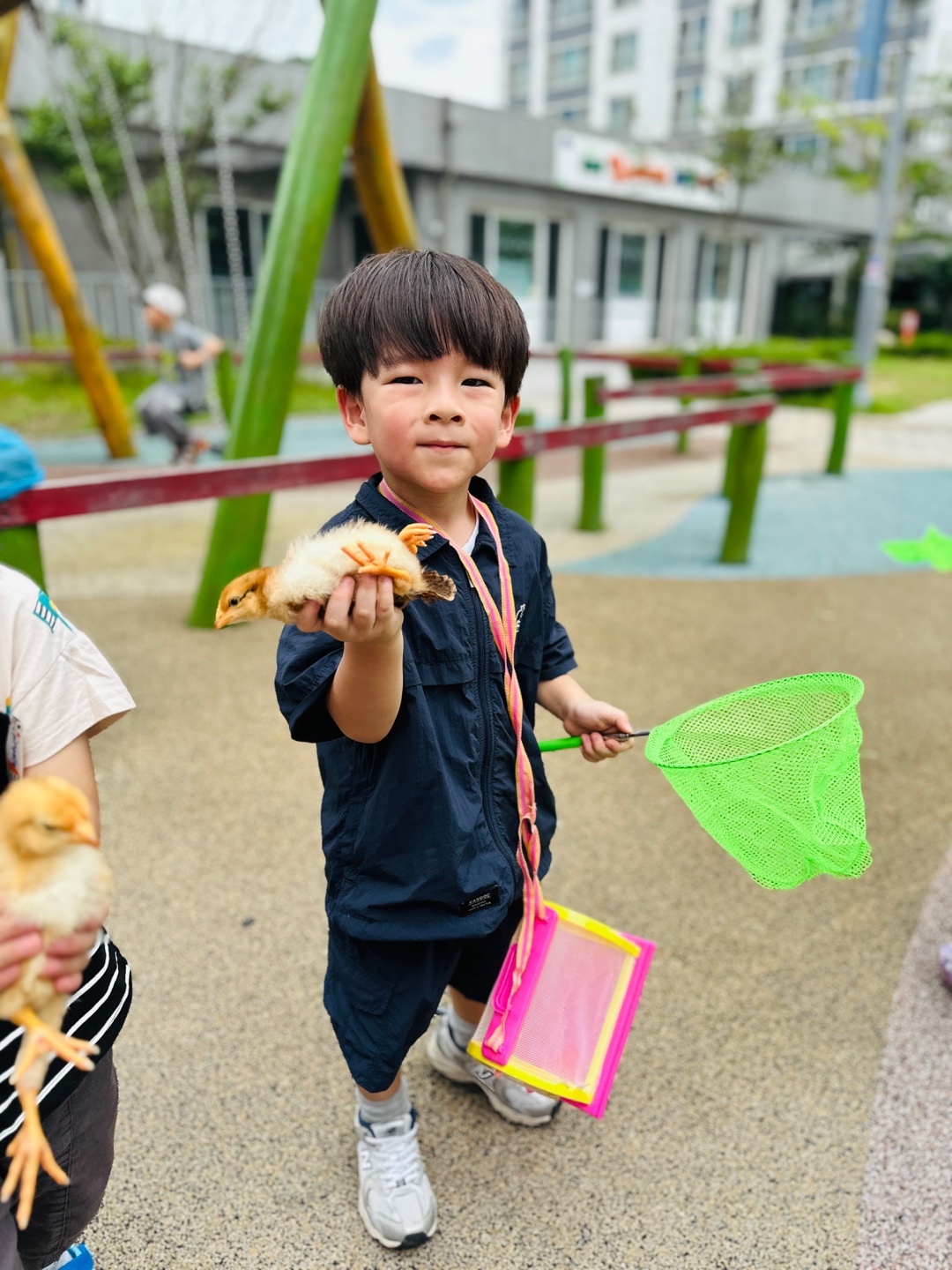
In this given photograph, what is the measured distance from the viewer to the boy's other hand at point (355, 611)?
3.08ft

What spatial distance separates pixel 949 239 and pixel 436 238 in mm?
18725

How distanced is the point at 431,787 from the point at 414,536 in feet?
1.42

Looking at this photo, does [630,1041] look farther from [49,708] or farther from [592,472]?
[592,472]

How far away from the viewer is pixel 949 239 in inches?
1129

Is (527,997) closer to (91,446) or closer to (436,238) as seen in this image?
(91,446)

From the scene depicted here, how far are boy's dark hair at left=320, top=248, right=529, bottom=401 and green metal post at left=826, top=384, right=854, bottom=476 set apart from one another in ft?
25.9

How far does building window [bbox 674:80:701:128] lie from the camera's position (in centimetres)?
3287

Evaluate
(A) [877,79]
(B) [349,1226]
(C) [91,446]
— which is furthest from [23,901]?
(A) [877,79]

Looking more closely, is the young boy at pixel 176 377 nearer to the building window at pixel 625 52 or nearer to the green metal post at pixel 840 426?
the green metal post at pixel 840 426

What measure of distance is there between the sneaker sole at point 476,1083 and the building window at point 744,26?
38393mm

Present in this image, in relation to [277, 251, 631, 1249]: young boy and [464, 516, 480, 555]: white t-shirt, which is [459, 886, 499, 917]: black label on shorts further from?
[464, 516, 480, 555]: white t-shirt

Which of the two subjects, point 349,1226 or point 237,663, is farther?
point 237,663

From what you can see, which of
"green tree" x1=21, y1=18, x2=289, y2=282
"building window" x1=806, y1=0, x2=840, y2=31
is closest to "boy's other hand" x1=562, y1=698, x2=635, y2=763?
"green tree" x1=21, y1=18, x2=289, y2=282

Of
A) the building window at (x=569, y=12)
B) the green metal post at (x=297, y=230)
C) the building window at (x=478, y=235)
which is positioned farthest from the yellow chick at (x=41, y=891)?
the building window at (x=569, y=12)
